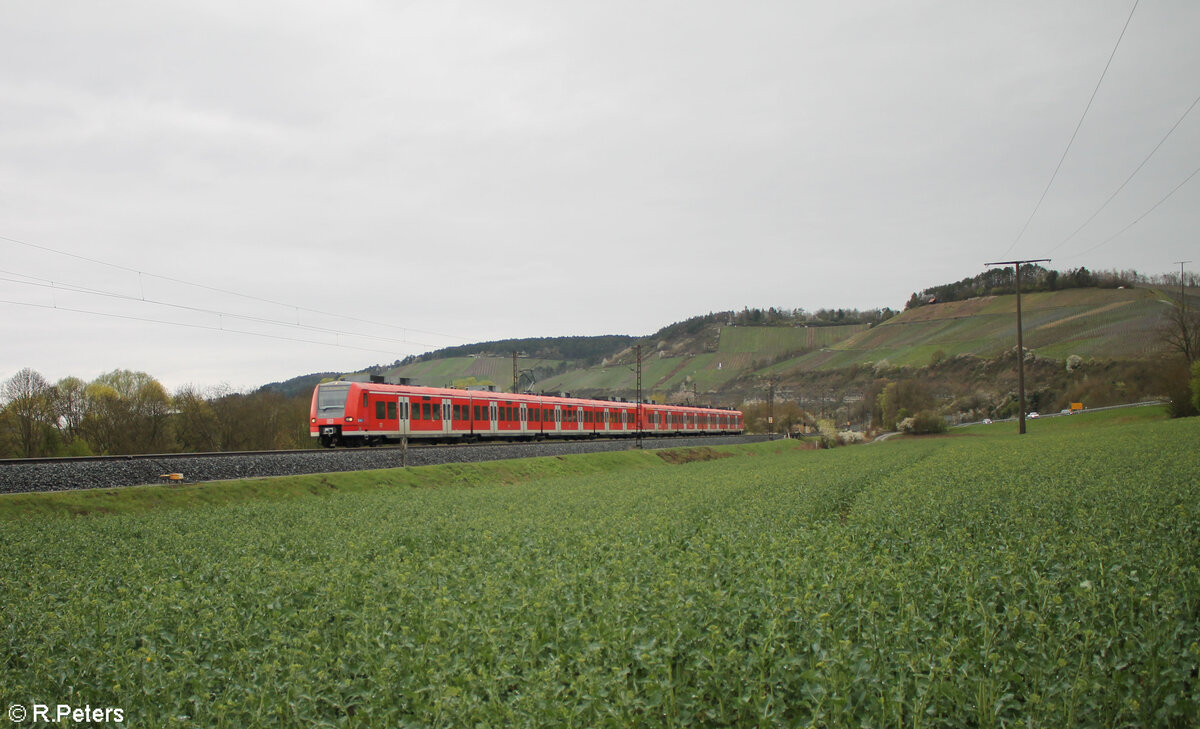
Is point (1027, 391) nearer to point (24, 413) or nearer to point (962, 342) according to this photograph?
point (962, 342)

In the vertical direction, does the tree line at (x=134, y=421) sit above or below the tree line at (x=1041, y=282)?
below

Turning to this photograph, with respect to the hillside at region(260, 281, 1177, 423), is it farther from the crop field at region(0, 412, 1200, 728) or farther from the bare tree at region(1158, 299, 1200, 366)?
the crop field at region(0, 412, 1200, 728)

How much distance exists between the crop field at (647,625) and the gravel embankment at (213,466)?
10057 millimetres

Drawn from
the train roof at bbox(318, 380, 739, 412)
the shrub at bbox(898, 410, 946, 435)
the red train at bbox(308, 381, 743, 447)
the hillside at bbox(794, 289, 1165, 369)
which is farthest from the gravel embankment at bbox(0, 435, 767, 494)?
the hillside at bbox(794, 289, 1165, 369)

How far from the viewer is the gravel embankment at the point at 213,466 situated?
64.1 feet

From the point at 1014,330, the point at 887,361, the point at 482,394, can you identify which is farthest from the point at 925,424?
the point at 887,361

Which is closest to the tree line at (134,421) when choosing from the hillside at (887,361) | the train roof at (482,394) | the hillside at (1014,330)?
the train roof at (482,394)

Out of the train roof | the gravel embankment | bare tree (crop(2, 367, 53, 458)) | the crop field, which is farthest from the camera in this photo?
bare tree (crop(2, 367, 53, 458))

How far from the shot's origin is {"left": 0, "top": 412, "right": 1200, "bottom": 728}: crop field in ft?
15.0

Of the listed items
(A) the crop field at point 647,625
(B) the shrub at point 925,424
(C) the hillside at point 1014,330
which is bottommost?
(B) the shrub at point 925,424

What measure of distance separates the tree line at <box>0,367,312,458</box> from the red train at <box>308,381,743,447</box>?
754 inches

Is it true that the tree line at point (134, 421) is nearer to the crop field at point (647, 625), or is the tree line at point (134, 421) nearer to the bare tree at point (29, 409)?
the bare tree at point (29, 409)

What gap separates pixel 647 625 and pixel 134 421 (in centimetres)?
5442

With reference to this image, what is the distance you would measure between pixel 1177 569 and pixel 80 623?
950cm
